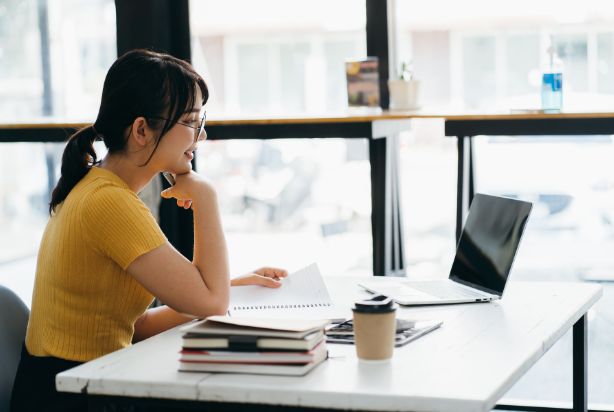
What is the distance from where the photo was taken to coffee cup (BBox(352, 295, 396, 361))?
63.2 inches

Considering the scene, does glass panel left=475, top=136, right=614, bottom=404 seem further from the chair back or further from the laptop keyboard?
the chair back

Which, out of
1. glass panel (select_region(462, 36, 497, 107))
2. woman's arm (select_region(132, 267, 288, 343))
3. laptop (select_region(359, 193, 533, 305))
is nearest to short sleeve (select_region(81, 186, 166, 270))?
woman's arm (select_region(132, 267, 288, 343))

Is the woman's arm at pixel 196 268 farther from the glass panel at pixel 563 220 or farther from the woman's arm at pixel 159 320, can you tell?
the glass panel at pixel 563 220

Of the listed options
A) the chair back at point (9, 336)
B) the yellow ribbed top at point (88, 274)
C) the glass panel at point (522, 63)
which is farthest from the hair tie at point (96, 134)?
the glass panel at point (522, 63)

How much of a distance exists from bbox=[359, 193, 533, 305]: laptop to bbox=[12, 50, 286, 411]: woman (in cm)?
48

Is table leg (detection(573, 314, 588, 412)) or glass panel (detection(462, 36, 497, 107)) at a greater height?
glass panel (detection(462, 36, 497, 107))

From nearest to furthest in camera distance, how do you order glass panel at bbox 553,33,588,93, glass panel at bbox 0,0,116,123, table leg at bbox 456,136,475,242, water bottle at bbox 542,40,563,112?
water bottle at bbox 542,40,563,112
table leg at bbox 456,136,475,242
glass panel at bbox 553,33,588,93
glass panel at bbox 0,0,116,123

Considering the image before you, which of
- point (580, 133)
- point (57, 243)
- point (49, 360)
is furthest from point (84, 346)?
point (580, 133)

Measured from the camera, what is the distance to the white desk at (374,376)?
1431mm

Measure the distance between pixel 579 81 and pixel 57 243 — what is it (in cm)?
229

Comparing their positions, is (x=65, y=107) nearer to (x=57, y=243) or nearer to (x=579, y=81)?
(x=579, y=81)

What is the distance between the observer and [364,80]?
142 inches

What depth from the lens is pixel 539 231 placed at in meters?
3.56

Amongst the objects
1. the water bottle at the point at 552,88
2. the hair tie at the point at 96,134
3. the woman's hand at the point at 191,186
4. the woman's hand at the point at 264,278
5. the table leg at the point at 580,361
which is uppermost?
the water bottle at the point at 552,88
